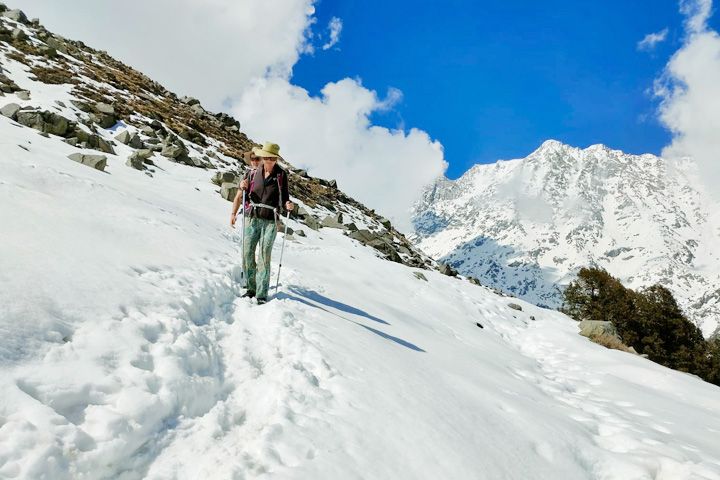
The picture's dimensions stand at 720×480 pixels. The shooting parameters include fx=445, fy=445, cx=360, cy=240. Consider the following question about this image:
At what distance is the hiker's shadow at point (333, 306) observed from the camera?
8.72m

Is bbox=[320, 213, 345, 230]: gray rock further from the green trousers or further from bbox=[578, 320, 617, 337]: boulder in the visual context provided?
the green trousers

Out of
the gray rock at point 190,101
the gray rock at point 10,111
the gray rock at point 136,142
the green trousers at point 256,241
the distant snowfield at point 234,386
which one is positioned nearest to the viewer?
the distant snowfield at point 234,386

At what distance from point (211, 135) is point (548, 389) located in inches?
1335

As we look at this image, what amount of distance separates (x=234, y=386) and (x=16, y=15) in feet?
166

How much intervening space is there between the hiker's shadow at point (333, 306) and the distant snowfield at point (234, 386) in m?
0.08

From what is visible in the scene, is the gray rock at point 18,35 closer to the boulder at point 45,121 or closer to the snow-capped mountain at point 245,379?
the boulder at point 45,121

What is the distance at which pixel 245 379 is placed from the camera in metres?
5.17

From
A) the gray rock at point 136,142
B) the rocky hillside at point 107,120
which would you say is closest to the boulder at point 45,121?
the rocky hillside at point 107,120

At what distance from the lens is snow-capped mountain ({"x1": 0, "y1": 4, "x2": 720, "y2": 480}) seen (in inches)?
142

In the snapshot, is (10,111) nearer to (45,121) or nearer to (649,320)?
(45,121)

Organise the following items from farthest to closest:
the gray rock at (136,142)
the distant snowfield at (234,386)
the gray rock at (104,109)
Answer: the gray rock at (104,109)
the gray rock at (136,142)
the distant snowfield at (234,386)

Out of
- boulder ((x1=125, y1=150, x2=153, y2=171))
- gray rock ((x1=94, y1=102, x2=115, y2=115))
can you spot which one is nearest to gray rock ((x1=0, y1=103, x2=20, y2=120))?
boulder ((x1=125, y1=150, x2=153, y2=171))

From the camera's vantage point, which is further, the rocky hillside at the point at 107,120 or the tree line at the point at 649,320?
the tree line at the point at 649,320

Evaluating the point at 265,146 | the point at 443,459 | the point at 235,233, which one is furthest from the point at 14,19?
the point at 443,459
